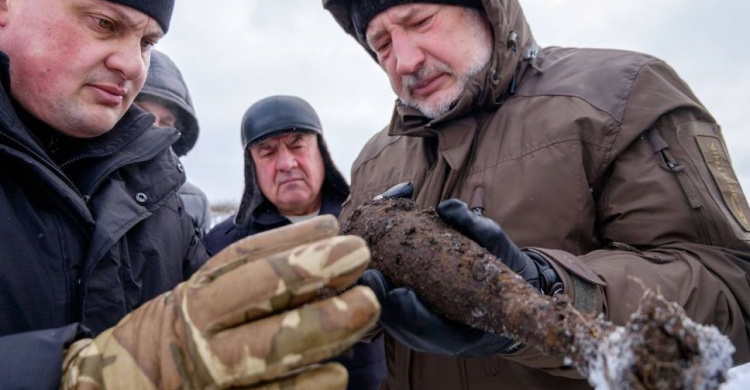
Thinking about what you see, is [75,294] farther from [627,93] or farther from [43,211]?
[627,93]

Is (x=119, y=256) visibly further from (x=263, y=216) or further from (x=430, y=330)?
(x=263, y=216)

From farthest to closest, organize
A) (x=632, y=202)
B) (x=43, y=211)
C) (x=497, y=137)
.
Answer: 1. (x=497, y=137)
2. (x=632, y=202)
3. (x=43, y=211)

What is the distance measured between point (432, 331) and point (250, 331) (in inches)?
23.2

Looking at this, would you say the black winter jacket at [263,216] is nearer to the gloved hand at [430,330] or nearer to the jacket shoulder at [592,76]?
the jacket shoulder at [592,76]

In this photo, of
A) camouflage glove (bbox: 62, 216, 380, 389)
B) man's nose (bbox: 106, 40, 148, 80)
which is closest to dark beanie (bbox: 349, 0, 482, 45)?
man's nose (bbox: 106, 40, 148, 80)

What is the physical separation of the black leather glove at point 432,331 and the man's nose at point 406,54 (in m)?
1.41

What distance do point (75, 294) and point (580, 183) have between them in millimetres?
2012

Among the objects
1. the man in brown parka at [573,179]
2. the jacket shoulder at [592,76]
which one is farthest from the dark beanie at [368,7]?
the jacket shoulder at [592,76]

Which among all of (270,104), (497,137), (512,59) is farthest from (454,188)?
(270,104)

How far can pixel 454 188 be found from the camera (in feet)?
7.54

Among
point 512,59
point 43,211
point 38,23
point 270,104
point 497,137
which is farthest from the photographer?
point 270,104

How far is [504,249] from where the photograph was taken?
162 centimetres

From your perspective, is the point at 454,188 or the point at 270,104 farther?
the point at 270,104

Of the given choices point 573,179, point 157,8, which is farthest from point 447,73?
point 157,8
